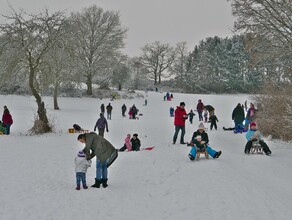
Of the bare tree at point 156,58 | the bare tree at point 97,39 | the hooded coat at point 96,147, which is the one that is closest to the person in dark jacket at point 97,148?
the hooded coat at point 96,147

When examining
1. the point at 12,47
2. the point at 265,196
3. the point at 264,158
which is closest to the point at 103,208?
the point at 265,196

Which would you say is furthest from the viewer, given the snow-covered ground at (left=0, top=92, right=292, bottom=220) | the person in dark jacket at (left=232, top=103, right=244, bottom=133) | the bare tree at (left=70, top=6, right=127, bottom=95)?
the bare tree at (left=70, top=6, right=127, bottom=95)

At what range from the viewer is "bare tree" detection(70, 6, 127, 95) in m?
45.8

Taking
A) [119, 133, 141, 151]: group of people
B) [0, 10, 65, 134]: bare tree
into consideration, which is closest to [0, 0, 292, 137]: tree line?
[0, 10, 65, 134]: bare tree

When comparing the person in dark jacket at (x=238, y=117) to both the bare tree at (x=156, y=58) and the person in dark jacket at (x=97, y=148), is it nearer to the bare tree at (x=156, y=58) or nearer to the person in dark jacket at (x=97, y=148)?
the person in dark jacket at (x=97, y=148)

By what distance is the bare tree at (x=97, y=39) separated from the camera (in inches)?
1805

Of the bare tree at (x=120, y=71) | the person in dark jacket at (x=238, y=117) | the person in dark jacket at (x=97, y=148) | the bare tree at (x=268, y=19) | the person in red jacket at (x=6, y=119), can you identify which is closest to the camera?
the person in dark jacket at (x=97, y=148)

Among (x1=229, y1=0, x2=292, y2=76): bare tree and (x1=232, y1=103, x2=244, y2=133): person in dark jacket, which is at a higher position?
(x1=229, y1=0, x2=292, y2=76): bare tree

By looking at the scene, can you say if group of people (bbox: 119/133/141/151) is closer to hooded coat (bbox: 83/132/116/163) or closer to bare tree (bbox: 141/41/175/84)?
hooded coat (bbox: 83/132/116/163)

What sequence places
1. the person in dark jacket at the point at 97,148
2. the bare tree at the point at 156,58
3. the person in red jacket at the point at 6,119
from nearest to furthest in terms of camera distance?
the person in dark jacket at the point at 97,148 < the person in red jacket at the point at 6,119 < the bare tree at the point at 156,58

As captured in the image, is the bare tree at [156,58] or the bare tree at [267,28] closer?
the bare tree at [267,28]

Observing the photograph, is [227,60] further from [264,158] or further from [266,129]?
[264,158]

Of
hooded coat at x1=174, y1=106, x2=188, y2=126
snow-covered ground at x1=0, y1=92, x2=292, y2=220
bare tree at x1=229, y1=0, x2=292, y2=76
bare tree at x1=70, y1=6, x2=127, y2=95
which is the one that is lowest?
snow-covered ground at x1=0, y1=92, x2=292, y2=220

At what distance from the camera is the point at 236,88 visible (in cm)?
6869
